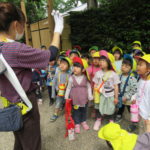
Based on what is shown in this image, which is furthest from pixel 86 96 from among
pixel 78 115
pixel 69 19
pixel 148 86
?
pixel 69 19

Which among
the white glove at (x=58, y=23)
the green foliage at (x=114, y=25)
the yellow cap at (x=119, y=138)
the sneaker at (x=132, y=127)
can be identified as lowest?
the sneaker at (x=132, y=127)

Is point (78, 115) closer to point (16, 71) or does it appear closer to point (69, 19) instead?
point (16, 71)

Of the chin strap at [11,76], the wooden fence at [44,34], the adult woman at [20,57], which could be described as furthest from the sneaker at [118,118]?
the wooden fence at [44,34]

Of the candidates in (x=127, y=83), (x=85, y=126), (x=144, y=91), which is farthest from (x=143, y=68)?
(x=85, y=126)

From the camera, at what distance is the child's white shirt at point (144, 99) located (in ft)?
6.59

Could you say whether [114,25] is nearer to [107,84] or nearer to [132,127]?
[107,84]

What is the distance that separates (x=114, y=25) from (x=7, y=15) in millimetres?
5129

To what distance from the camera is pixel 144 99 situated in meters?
2.05

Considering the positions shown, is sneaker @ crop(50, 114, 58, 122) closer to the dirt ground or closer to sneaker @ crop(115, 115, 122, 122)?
the dirt ground

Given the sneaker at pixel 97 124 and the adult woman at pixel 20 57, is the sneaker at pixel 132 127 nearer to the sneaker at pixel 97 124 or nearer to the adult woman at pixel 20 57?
the sneaker at pixel 97 124

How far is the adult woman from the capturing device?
3.84ft

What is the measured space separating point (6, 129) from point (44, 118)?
2.13 meters

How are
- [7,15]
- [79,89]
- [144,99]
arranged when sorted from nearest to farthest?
[7,15] → [144,99] → [79,89]

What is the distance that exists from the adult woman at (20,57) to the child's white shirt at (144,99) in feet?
4.67
